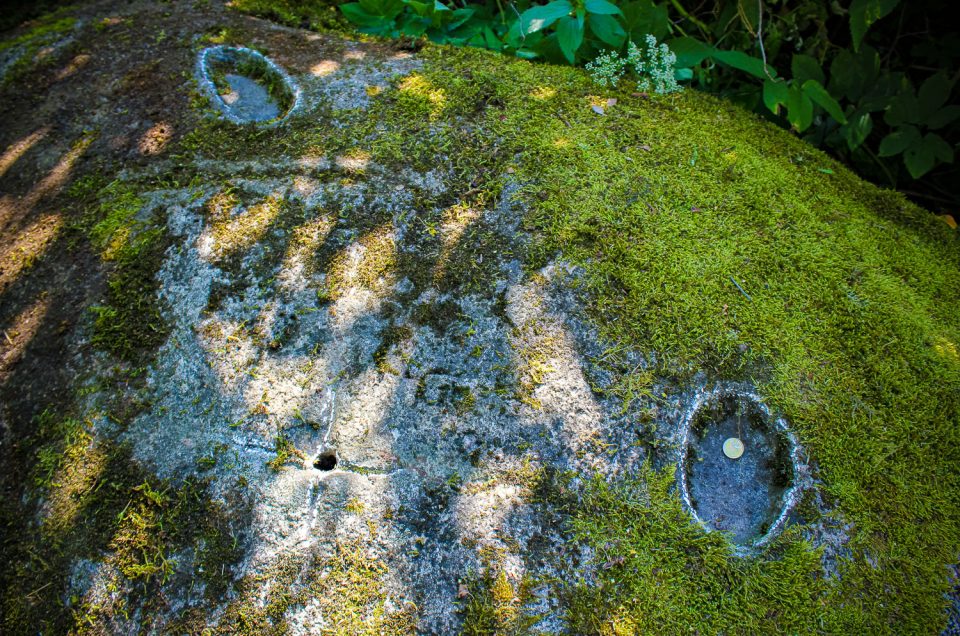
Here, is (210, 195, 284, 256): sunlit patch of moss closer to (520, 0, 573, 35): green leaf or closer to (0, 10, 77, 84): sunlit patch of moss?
(520, 0, 573, 35): green leaf

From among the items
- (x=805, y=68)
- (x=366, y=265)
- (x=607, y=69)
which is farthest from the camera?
(x=805, y=68)

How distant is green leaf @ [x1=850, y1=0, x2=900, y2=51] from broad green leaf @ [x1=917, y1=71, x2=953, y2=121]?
47 centimetres

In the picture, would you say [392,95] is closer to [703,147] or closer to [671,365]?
[703,147]

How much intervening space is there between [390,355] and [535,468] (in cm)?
71

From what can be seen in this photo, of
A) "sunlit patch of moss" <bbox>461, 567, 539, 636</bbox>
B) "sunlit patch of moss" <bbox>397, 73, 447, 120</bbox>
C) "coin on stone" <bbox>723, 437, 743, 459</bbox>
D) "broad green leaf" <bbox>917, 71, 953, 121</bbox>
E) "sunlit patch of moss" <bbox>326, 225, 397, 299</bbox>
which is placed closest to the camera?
"sunlit patch of moss" <bbox>461, 567, 539, 636</bbox>

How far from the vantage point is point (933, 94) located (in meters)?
3.05

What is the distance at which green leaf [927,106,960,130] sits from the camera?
2969 millimetres

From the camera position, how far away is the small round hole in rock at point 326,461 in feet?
6.49

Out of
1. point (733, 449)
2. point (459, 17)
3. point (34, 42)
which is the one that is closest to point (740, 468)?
point (733, 449)

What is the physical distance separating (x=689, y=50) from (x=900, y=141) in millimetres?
1347

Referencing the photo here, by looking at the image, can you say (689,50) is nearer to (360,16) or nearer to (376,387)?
(360,16)

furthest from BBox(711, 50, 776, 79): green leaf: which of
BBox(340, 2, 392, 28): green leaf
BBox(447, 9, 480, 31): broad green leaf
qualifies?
BBox(340, 2, 392, 28): green leaf

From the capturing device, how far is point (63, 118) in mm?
2896

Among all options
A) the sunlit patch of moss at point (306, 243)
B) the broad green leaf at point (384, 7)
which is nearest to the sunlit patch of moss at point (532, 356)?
the sunlit patch of moss at point (306, 243)
